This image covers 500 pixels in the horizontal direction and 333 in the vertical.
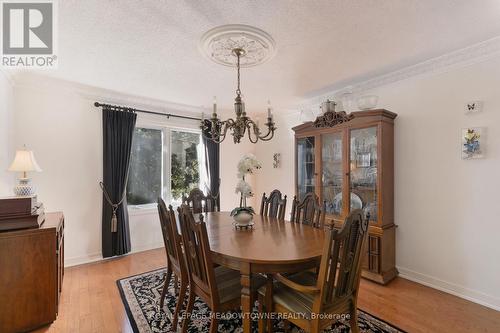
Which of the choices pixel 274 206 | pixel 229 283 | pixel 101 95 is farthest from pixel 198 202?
pixel 101 95

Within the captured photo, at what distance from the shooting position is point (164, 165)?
13.7 ft

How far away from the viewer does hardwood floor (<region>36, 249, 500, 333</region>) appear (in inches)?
79.4

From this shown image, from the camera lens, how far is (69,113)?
329cm

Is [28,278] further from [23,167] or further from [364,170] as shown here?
[364,170]

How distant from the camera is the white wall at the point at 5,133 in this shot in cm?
253

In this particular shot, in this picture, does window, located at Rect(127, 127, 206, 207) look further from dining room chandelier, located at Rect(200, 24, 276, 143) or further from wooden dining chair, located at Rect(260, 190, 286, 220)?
dining room chandelier, located at Rect(200, 24, 276, 143)

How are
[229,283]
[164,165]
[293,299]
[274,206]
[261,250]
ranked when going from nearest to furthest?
1. [293,299]
2. [261,250]
3. [229,283]
4. [274,206]
5. [164,165]

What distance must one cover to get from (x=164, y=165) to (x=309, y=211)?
268 cm

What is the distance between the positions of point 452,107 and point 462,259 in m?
1.58

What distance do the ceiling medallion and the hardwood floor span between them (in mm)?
2523

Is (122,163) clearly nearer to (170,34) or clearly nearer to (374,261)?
(170,34)

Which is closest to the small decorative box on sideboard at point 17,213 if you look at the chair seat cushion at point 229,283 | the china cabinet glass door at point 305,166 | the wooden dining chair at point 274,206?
the chair seat cushion at point 229,283

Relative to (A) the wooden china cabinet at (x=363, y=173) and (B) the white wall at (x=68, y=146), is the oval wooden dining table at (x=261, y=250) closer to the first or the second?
(A) the wooden china cabinet at (x=363, y=173)

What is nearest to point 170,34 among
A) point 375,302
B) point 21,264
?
point 21,264
